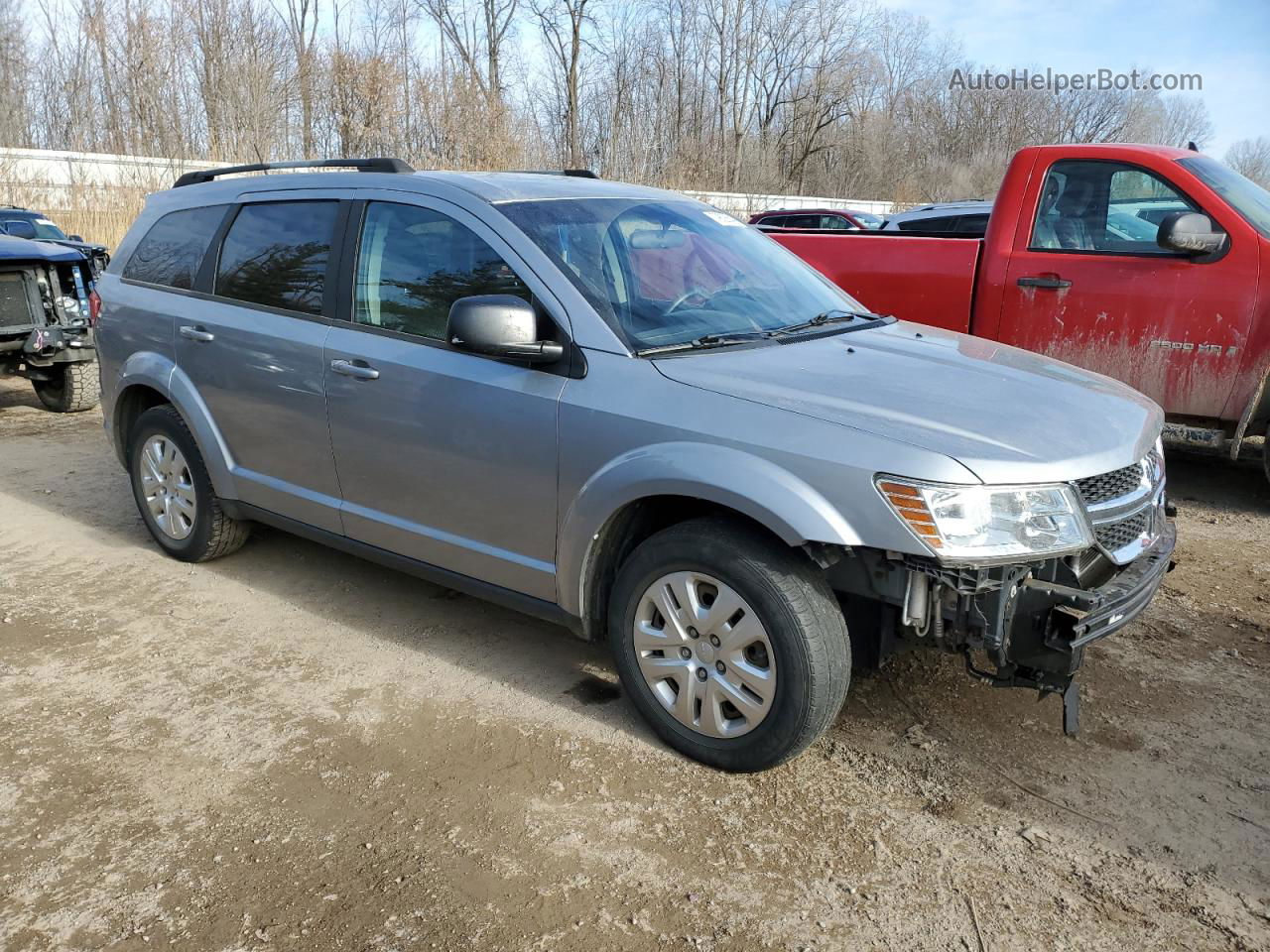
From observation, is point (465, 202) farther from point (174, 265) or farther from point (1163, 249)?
point (1163, 249)

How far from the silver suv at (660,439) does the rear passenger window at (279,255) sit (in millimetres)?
17

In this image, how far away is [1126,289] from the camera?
567 centimetres

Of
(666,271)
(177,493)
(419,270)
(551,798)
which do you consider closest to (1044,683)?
(551,798)

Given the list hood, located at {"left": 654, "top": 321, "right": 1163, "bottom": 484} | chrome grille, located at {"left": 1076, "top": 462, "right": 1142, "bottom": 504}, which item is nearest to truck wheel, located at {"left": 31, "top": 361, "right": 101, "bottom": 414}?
hood, located at {"left": 654, "top": 321, "right": 1163, "bottom": 484}

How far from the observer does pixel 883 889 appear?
104 inches

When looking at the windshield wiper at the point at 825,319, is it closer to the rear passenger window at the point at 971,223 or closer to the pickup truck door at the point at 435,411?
the pickup truck door at the point at 435,411

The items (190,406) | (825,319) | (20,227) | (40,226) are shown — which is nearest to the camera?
(825,319)

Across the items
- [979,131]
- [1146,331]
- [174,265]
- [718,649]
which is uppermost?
[979,131]

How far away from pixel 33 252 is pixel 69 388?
1.20 m

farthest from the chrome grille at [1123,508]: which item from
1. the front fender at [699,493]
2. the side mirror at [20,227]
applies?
the side mirror at [20,227]

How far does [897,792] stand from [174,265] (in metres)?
3.98

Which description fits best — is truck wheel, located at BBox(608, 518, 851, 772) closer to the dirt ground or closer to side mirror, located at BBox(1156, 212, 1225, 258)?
the dirt ground

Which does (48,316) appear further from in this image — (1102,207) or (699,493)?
(1102,207)

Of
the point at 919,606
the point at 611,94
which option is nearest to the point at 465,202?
the point at 919,606
